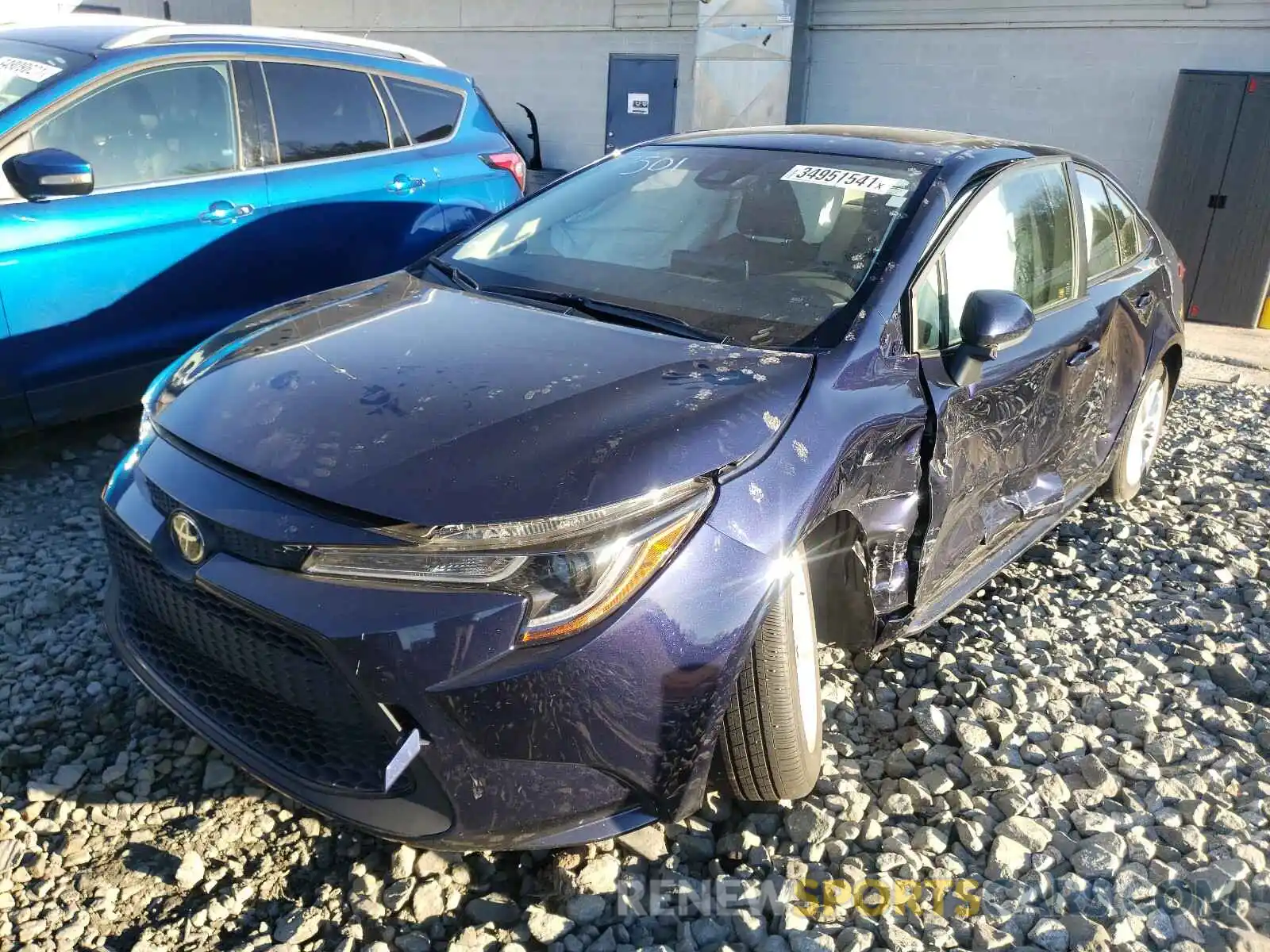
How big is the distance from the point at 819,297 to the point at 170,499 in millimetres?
1652

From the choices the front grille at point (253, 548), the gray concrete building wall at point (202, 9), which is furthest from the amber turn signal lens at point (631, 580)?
the gray concrete building wall at point (202, 9)

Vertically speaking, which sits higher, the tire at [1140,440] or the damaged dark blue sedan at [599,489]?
the damaged dark blue sedan at [599,489]

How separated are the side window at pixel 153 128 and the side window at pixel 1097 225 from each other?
11.4 feet

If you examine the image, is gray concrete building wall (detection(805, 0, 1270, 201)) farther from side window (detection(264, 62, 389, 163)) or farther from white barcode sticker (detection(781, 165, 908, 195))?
white barcode sticker (detection(781, 165, 908, 195))

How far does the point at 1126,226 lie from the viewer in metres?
4.05

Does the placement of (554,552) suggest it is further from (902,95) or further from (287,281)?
(902,95)

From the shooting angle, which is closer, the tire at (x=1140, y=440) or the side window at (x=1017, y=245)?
the side window at (x=1017, y=245)

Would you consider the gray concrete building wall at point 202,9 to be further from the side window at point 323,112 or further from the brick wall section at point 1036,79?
the side window at point 323,112

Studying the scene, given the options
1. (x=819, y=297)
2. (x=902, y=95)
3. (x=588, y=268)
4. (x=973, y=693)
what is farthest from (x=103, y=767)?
(x=902, y=95)

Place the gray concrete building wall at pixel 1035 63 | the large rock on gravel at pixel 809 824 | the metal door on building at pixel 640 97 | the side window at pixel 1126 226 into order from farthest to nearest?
1. the metal door on building at pixel 640 97
2. the gray concrete building wall at pixel 1035 63
3. the side window at pixel 1126 226
4. the large rock on gravel at pixel 809 824

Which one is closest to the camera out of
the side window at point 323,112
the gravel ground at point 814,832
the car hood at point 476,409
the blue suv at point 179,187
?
the car hood at point 476,409

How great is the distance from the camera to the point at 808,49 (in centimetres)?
1112

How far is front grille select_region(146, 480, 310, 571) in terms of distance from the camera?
185 centimetres

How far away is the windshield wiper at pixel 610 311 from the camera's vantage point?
251 cm
